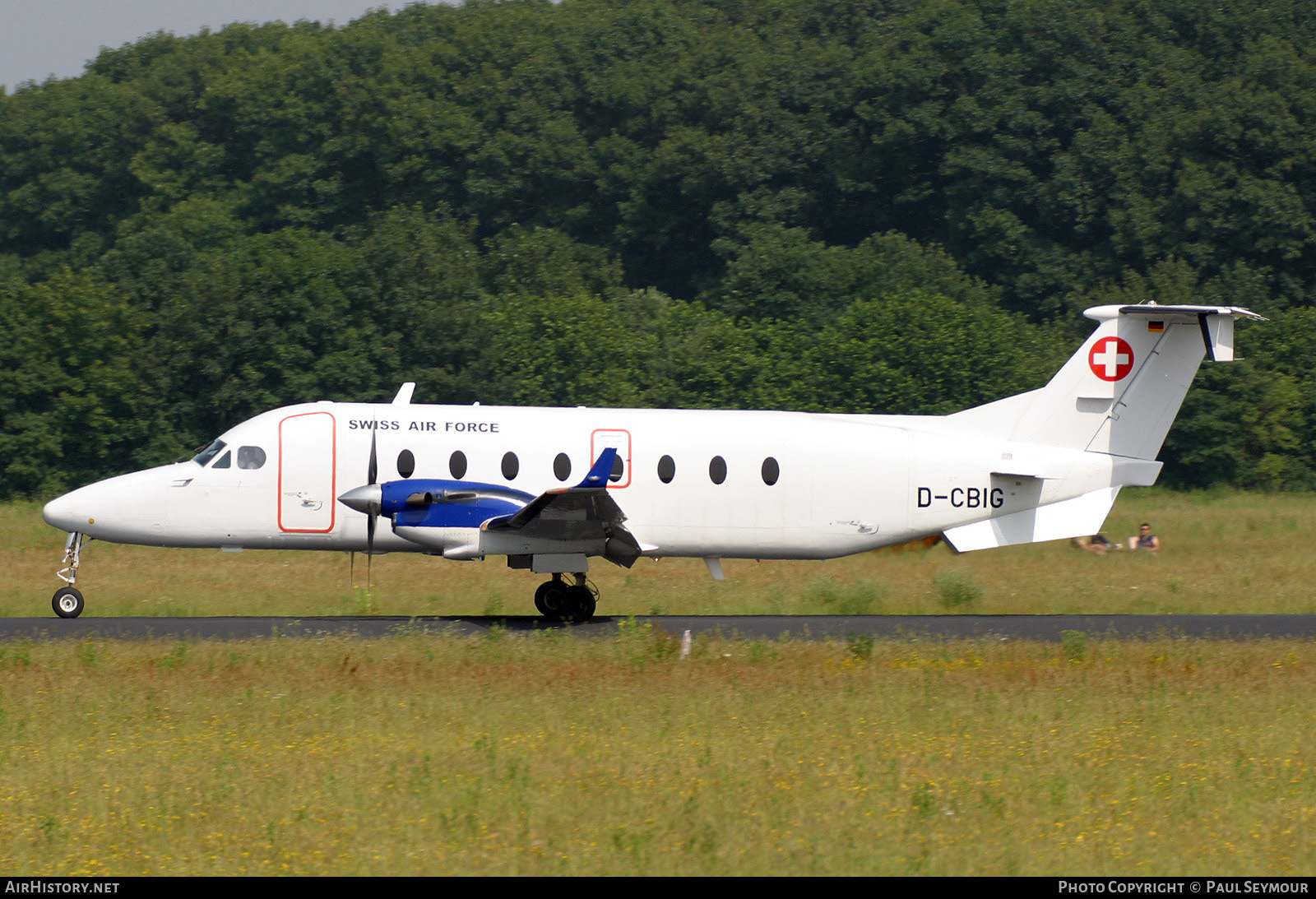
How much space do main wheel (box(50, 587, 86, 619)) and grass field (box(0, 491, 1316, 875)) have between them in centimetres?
208

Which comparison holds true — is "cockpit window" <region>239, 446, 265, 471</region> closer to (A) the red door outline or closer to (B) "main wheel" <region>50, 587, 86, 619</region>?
(A) the red door outline

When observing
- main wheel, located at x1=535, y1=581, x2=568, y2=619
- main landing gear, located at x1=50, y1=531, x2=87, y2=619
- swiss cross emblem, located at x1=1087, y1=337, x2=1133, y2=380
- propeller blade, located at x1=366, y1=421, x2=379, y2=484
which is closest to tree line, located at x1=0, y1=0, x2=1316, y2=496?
main landing gear, located at x1=50, y1=531, x2=87, y2=619

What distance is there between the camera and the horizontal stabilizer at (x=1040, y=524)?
19.4m

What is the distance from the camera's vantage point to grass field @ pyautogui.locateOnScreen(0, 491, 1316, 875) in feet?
29.3

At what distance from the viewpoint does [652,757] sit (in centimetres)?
1134

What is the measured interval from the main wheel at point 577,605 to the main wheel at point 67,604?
19.4 ft

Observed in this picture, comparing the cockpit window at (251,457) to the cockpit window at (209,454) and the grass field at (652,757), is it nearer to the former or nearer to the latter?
the cockpit window at (209,454)

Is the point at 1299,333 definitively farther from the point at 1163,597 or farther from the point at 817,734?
the point at 817,734

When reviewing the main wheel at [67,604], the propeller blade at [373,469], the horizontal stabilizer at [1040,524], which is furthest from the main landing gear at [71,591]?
the horizontal stabilizer at [1040,524]

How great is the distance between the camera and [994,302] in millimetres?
52344

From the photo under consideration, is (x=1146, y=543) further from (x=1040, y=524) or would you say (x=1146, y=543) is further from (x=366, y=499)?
(x=366, y=499)

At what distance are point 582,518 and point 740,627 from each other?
8.01 feet

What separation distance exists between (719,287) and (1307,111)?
2179 centimetres
